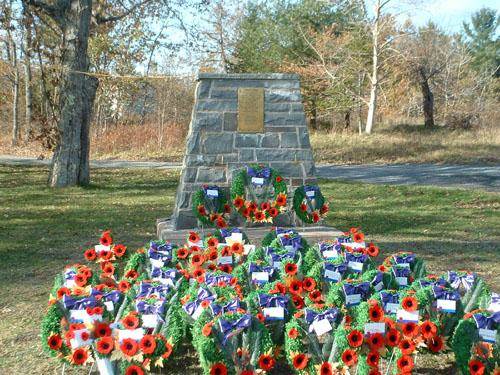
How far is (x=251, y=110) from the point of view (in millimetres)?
7645

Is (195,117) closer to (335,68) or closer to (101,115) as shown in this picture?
(335,68)

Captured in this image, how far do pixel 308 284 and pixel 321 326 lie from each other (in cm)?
82

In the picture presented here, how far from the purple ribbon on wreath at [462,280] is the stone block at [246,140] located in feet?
11.5

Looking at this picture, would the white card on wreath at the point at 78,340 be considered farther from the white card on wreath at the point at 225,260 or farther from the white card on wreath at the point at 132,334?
the white card on wreath at the point at 225,260

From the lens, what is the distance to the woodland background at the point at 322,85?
74.0ft

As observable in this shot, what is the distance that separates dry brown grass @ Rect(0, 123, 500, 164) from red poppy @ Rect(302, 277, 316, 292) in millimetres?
16292

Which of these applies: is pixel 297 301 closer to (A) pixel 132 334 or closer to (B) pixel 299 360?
(B) pixel 299 360

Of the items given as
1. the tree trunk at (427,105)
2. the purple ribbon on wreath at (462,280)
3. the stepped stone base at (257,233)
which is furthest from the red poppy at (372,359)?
the tree trunk at (427,105)

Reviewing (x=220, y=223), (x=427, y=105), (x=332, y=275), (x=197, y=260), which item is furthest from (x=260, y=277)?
(x=427, y=105)

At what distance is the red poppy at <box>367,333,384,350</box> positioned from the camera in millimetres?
3477

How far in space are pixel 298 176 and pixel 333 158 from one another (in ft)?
48.4

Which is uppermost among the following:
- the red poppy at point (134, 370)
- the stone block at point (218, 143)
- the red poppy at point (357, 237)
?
the stone block at point (218, 143)

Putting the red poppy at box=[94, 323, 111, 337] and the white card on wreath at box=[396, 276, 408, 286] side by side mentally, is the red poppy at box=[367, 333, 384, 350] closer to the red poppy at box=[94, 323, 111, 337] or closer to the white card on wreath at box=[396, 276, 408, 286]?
the white card on wreath at box=[396, 276, 408, 286]


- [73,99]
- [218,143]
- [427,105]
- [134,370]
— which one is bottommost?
[134,370]
